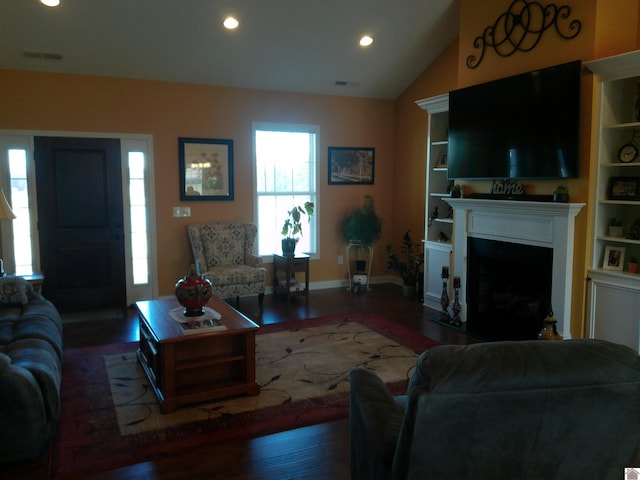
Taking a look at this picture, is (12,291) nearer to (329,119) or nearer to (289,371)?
(289,371)

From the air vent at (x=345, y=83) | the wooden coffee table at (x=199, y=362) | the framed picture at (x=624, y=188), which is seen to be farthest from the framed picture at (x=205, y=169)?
the framed picture at (x=624, y=188)

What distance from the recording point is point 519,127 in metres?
4.46

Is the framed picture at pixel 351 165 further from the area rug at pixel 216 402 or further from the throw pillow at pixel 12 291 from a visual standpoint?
the throw pillow at pixel 12 291

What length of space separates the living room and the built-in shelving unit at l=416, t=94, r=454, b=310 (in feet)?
2.04

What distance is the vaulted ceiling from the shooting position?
4840mm

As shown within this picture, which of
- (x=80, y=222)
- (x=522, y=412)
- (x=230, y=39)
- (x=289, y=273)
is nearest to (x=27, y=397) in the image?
(x=522, y=412)

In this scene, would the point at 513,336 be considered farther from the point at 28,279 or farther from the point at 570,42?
the point at 28,279

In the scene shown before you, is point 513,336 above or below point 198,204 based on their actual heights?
below

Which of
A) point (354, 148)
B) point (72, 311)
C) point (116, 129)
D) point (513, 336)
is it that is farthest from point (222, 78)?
point (513, 336)

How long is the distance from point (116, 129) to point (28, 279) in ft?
6.39

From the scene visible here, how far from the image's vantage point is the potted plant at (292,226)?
21.0ft

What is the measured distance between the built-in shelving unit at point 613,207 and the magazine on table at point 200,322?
2.88 metres

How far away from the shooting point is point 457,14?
18.0 ft

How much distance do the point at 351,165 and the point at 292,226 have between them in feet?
4.22
